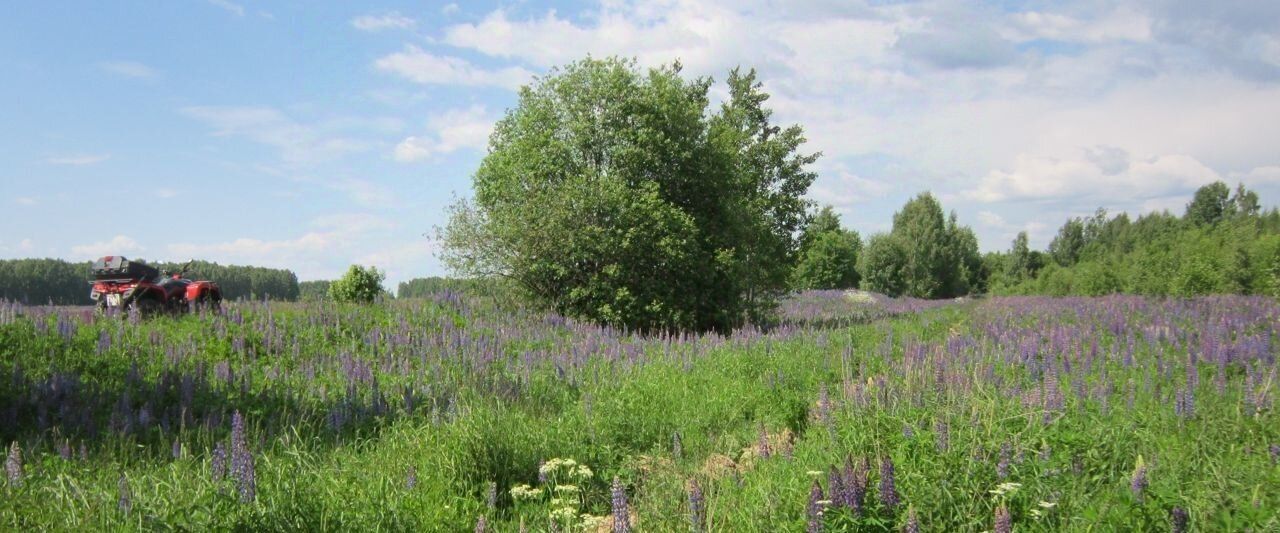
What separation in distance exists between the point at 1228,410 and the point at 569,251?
13.4 meters

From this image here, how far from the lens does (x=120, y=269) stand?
12891 mm

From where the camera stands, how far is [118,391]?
831cm

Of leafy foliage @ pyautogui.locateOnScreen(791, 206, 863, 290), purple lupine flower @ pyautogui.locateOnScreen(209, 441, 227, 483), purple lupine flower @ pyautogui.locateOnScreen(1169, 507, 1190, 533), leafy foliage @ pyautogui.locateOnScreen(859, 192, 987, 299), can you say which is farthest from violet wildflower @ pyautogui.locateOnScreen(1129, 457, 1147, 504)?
leafy foliage @ pyautogui.locateOnScreen(859, 192, 987, 299)

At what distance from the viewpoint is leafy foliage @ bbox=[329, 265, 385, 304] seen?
1702 centimetres

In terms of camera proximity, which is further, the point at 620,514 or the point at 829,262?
the point at 829,262

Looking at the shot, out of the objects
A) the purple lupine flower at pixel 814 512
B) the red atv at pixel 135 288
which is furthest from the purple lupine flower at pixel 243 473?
the red atv at pixel 135 288

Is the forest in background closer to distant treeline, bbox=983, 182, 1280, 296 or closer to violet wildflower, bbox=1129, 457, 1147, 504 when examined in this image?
distant treeline, bbox=983, 182, 1280, 296

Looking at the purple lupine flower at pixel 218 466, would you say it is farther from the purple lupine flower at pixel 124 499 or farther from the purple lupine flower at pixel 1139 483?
the purple lupine flower at pixel 1139 483

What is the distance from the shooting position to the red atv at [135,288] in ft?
41.7

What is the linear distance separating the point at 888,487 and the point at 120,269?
1317 cm

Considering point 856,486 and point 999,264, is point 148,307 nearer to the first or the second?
point 856,486

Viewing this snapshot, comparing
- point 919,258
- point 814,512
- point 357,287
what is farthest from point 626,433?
point 919,258

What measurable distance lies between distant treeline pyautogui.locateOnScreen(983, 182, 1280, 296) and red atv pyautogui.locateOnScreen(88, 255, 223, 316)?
21502 millimetres

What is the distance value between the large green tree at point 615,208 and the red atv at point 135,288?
6.76m
